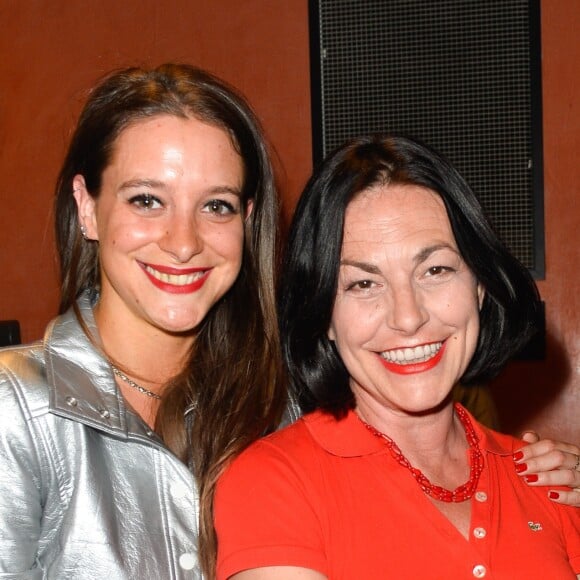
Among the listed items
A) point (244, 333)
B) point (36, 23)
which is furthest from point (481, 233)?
point (36, 23)

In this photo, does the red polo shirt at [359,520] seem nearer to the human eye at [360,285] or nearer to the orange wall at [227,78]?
the human eye at [360,285]

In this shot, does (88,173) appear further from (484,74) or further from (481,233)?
(484,74)

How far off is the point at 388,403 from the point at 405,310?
0.70ft

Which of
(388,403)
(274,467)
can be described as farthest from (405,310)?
(274,467)

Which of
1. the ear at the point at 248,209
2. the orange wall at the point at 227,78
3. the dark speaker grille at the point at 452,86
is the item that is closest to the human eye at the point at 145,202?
the ear at the point at 248,209

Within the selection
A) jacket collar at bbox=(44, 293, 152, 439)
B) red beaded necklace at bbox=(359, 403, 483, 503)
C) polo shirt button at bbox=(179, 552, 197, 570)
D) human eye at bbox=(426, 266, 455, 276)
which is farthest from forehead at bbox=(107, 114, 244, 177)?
polo shirt button at bbox=(179, 552, 197, 570)

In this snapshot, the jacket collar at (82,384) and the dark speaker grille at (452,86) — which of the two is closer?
the jacket collar at (82,384)

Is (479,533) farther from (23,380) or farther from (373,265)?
(23,380)

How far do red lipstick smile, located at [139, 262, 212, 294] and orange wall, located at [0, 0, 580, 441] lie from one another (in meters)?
1.97

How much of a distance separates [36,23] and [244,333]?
2.56m

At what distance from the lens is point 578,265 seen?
12.3 feet

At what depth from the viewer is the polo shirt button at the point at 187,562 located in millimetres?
1669

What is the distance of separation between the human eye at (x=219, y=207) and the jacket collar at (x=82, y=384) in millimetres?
313

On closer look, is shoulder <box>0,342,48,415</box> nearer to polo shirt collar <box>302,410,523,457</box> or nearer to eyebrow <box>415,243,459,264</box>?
polo shirt collar <box>302,410,523,457</box>
